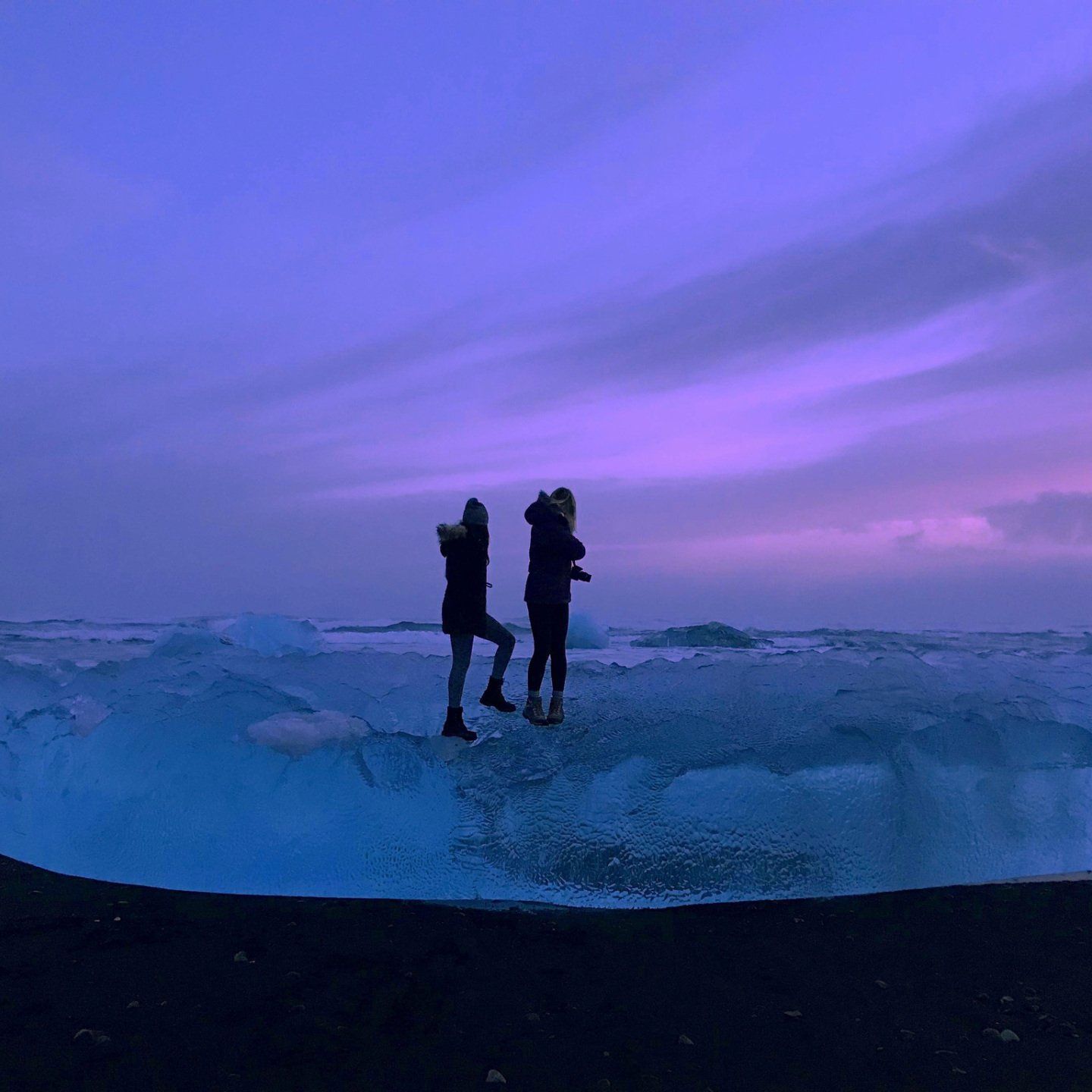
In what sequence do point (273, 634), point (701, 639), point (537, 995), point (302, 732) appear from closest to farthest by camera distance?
point (537, 995), point (302, 732), point (273, 634), point (701, 639)

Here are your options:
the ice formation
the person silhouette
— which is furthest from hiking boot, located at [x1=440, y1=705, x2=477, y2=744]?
the ice formation

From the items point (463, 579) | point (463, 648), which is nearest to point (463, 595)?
point (463, 579)

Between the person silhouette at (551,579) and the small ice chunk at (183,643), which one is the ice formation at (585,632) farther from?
the person silhouette at (551,579)

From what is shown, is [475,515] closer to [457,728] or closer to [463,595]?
[463,595]

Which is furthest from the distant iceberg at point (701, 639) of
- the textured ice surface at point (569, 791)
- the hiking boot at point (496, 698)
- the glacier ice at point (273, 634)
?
the hiking boot at point (496, 698)

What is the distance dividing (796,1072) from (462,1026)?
3.76 ft

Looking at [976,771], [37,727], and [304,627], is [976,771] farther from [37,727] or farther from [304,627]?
[304,627]

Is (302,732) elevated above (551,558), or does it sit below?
below

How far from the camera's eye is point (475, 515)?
215 inches

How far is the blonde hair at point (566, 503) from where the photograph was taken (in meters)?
5.43

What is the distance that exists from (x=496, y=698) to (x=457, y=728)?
1.40ft

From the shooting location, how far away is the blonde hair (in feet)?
17.8

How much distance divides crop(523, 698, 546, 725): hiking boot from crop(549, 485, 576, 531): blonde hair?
1.15 m

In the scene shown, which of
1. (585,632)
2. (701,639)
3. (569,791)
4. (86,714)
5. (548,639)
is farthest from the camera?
(701,639)
